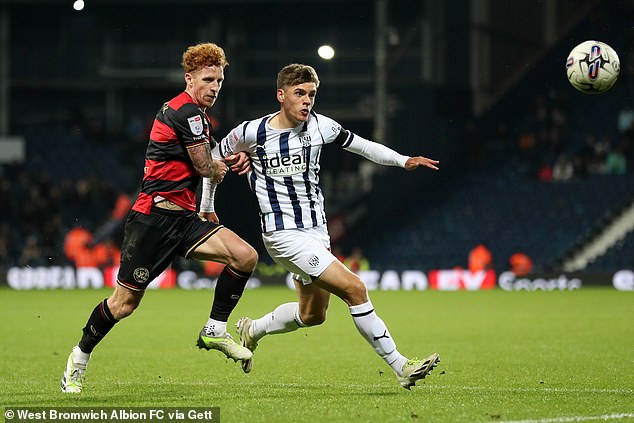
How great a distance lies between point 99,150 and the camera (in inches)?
1367

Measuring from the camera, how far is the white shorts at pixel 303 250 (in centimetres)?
787

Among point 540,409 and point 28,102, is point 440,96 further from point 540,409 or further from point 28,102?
point 540,409

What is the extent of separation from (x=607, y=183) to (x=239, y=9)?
15086mm

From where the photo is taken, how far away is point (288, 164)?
816 centimetres

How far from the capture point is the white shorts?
7871 millimetres

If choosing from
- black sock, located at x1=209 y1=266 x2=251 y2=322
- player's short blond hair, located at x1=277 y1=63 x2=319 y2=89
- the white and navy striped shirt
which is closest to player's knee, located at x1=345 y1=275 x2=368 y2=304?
the white and navy striped shirt

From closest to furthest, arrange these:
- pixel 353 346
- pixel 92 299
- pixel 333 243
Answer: pixel 353 346, pixel 92 299, pixel 333 243

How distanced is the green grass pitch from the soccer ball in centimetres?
241

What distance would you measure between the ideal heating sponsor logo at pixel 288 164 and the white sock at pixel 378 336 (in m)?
1.09

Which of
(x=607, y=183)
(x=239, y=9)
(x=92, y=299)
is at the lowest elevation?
(x=92, y=299)

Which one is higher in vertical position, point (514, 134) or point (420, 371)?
point (514, 134)

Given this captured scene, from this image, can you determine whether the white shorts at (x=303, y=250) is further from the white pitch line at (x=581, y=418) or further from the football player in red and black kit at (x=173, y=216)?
the white pitch line at (x=581, y=418)

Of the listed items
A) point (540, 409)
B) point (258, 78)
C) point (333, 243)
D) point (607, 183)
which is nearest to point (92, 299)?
point (333, 243)

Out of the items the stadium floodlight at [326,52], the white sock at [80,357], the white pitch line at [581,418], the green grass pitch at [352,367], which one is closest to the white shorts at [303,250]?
the green grass pitch at [352,367]
